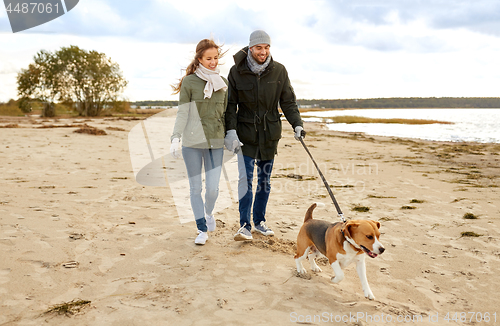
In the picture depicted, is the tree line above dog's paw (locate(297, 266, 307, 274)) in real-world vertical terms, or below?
above

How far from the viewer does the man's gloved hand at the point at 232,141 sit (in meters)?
4.33

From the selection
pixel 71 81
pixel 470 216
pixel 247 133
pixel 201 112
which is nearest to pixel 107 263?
pixel 201 112

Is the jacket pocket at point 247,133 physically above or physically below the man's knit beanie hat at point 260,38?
below

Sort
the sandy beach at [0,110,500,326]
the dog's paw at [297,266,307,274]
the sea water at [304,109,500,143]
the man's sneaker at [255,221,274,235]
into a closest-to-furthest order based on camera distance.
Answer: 1. the sandy beach at [0,110,500,326]
2. the dog's paw at [297,266,307,274]
3. the man's sneaker at [255,221,274,235]
4. the sea water at [304,109,500,143]

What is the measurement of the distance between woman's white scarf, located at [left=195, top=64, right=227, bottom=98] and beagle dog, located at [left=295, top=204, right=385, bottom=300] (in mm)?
1820

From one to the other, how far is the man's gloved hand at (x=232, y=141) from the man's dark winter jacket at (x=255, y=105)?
0.29 ft

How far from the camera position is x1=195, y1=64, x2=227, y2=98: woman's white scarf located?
13.8ft

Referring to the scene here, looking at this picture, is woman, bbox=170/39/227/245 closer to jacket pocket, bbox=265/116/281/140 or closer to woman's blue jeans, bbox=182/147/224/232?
woman's blue jeans, bbox=182/147/224/232

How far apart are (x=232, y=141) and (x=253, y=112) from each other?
46 cm

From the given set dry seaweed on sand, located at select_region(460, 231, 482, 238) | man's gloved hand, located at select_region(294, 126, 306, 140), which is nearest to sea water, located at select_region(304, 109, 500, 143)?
dry seaweed on sand, located at select_region(460, 231, 482, 238)

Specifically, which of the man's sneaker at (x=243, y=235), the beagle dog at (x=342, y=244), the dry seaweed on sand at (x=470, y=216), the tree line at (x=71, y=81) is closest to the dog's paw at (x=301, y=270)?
the beagle dog at (x=342, y=244)

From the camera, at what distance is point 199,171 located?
14.4 feet

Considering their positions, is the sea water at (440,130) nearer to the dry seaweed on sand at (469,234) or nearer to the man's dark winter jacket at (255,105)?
the dry seaweed on sand at (469,234)

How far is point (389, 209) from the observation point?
6273 millimetres
